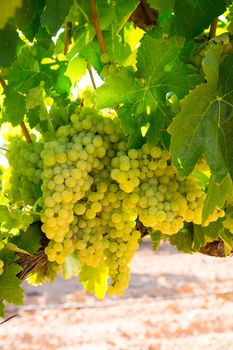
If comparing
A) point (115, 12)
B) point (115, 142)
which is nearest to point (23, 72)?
point (115, 12)

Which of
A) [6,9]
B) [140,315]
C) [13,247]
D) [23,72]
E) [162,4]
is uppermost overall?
[6,9]

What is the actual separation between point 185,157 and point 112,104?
6.3 inches

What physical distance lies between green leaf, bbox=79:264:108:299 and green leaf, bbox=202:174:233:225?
41cm

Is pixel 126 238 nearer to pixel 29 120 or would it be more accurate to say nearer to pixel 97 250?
pixel 97 250

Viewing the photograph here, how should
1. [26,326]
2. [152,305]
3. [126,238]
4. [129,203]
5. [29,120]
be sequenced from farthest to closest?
[152,305], [26,326], [29,120], [126,238], [129,203]

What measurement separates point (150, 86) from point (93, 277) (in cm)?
50

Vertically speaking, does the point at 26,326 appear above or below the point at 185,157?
below

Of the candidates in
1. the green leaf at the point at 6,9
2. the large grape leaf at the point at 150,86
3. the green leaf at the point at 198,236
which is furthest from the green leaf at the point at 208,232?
the green leaf at the point at 6,9

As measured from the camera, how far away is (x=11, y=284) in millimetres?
1116

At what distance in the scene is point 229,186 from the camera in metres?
1.00

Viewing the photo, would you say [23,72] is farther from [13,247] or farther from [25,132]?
[13,247]

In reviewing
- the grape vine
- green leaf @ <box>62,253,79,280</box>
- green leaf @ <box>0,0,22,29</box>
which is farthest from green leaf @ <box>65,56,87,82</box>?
green leaf @ <box>0,0,22,29</box>

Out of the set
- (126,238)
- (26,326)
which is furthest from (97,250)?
(26,326)

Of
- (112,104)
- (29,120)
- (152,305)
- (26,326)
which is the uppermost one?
(112,104)
